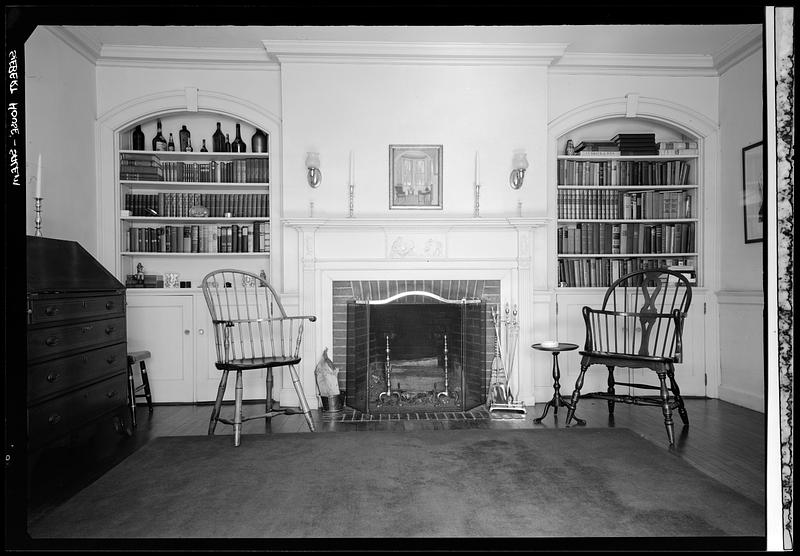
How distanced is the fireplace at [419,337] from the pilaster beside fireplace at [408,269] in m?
0.01

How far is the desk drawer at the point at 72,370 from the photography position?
2646 millimetres

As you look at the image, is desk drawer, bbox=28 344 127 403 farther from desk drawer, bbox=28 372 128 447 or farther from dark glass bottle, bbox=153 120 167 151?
dark glass bottle, bbox=153 120 167 151

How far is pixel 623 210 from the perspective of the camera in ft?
16.0

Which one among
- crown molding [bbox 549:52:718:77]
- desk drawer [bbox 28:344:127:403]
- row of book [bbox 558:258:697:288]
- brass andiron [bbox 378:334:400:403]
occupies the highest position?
crown molding [bbox 549:52:718:77]

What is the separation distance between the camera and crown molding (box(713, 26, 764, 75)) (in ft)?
13.8

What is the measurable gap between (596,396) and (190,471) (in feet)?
7.97

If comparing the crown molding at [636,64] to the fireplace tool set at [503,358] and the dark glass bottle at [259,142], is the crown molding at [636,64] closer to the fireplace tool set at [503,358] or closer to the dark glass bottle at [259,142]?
the fireplace tool set at [503,358]

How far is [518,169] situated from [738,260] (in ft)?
6.26

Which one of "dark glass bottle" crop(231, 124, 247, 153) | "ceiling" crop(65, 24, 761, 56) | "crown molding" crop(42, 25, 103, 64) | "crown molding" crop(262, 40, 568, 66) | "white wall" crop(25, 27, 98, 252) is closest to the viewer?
"white wall" crop(25, 27, 98, 252)

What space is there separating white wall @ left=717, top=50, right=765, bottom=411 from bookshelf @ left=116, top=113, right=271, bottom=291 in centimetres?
379

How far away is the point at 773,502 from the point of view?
1.71 meters

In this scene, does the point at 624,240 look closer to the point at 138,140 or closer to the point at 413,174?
the point at 413,174

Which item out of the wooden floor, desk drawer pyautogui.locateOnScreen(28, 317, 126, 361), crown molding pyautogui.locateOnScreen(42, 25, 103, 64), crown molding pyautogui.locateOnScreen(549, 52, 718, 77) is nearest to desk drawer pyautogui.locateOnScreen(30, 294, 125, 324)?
desk drawer pyautogui.locateOnScreen(28, 317, 126, 361)
